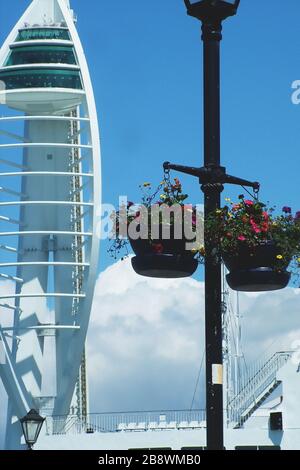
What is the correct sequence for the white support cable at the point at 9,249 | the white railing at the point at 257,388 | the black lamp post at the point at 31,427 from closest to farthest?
the black lamp post at the point at 31,427
the white railing at the point at 257,388
the white support cable at the point at 9,249

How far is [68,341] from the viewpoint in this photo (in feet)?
342

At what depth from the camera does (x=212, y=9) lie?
8742 mm

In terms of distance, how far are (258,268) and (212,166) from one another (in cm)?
81

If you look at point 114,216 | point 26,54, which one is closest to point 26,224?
point 26,54

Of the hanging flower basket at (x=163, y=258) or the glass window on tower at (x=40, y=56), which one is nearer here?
the hanging flower basket at (x=163, y=258)

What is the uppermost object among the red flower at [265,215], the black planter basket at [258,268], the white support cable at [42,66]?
the white support cable at [42,66]

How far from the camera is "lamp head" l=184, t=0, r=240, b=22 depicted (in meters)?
8.65

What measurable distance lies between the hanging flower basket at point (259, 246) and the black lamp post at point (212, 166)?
5.9 inches

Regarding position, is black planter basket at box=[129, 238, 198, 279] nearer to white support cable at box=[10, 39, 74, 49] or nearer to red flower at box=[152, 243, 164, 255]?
red flower at box=[152, 243, 164, 255]

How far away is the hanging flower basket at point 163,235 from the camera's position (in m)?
8.96

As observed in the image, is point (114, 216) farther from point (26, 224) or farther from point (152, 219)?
point (26, 224)

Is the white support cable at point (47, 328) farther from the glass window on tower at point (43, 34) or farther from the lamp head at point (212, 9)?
the lamp head at point (212, 9)

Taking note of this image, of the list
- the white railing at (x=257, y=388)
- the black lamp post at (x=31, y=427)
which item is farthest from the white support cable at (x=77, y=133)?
the black lamp post at (x=31, y=427)

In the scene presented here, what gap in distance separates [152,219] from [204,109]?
0.86 metres
